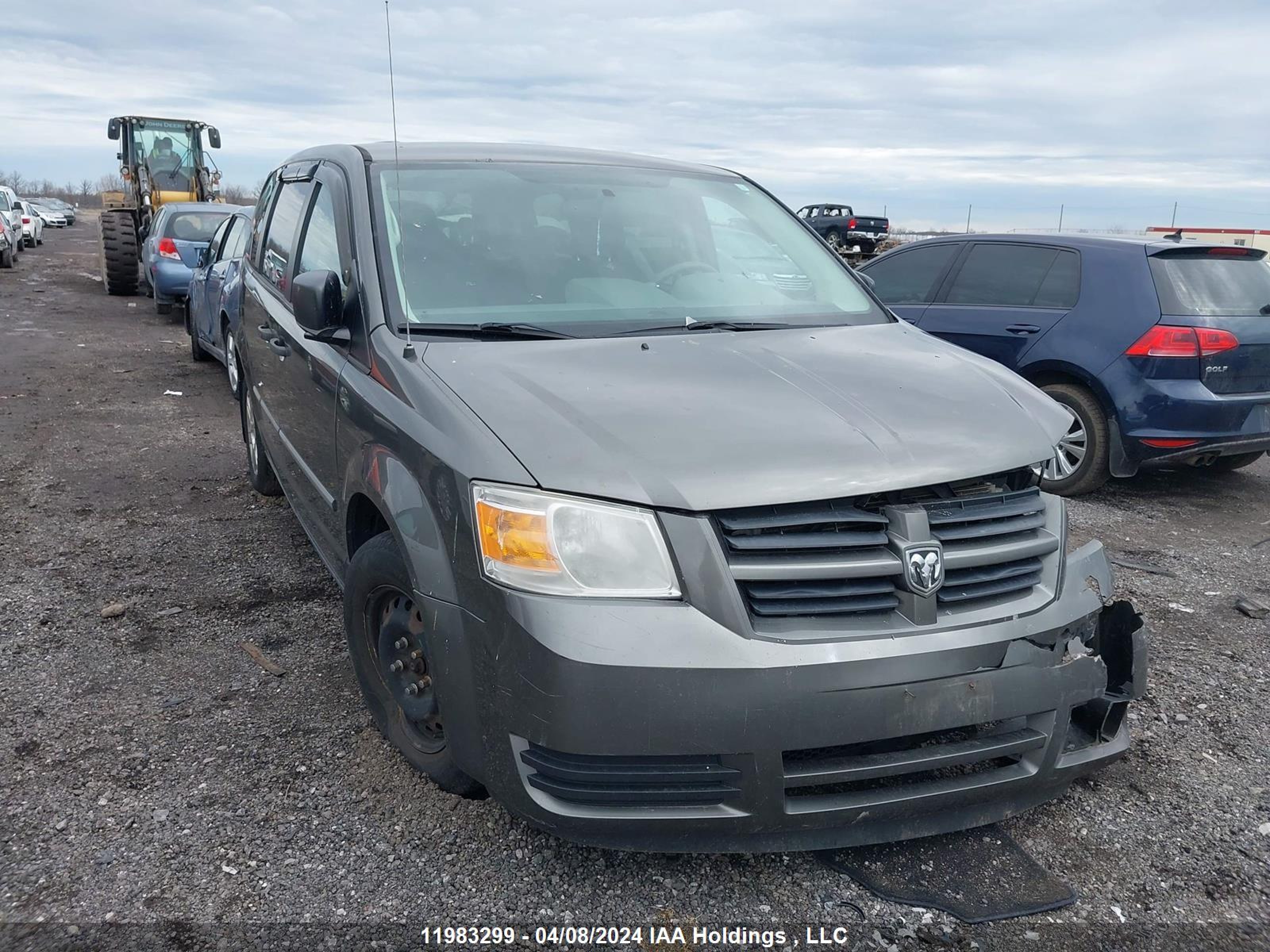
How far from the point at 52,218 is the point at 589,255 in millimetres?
60633

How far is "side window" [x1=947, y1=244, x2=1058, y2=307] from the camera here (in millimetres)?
6574

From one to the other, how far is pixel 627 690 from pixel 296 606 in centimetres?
255

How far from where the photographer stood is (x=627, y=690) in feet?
6.90

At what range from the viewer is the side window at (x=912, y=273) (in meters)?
7.19

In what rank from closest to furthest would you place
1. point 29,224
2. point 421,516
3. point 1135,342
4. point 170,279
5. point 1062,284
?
point 421,516 < point 1135,342 < point 1062,284 < point 170,279 < point 29,224

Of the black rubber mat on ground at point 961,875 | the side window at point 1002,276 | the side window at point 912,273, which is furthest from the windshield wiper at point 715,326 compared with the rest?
the side window at point 912,273

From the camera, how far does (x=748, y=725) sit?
2.12 metres

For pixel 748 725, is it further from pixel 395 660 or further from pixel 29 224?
pixel 29 224

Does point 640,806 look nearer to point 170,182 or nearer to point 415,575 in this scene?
point 415,575

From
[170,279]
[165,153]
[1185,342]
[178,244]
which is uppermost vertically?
[165,153]

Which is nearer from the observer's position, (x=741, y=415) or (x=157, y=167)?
(x=741, y=415)

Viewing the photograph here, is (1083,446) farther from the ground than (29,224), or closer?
closer

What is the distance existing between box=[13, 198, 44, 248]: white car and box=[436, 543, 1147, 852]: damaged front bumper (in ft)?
111

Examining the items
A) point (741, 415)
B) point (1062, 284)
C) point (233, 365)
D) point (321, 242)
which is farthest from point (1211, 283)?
point (233, 365)
